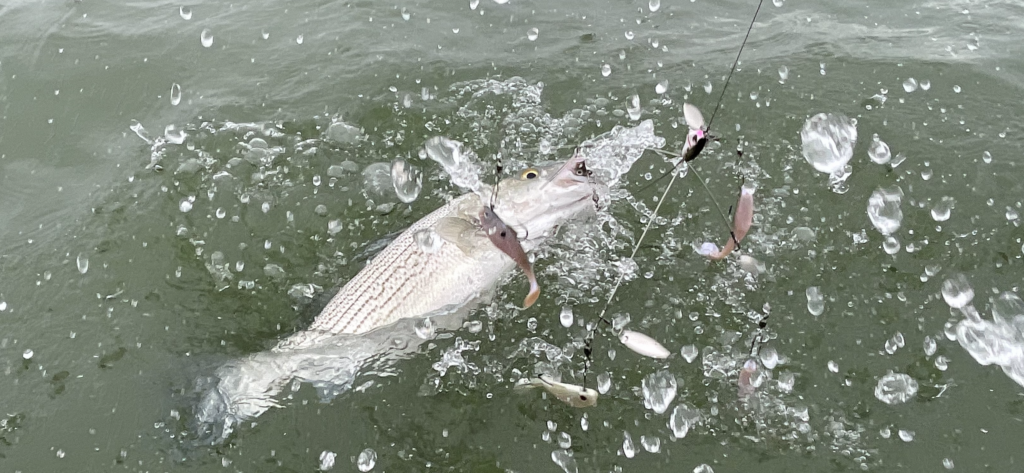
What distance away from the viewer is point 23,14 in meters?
6.70

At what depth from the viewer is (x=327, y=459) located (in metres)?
3.47

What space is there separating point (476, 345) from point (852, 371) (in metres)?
1.94

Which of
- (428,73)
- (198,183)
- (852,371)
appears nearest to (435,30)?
(428,73)

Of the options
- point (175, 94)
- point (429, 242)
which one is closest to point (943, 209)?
point (429, 242)

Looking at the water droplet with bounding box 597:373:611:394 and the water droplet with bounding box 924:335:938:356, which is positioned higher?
the water droplet with bounding box 924:335:938:356

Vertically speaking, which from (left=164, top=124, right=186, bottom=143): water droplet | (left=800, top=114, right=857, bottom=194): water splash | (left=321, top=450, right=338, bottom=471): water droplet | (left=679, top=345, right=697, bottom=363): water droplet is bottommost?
(left=321, top=450, right=338, bottom=471): water droplet

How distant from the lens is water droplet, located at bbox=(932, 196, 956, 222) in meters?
4.51

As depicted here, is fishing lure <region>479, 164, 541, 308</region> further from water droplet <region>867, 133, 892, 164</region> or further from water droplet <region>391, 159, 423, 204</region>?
water droplet <region>867, 133, 892, 164</region>

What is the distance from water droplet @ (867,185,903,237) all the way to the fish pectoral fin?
2.44 metres

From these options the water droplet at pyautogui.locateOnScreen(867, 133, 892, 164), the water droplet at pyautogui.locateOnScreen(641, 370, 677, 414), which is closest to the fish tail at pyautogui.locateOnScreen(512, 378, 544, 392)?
the water droplet at pyautogui.locateOnScreen(641, 370, 677, 414)

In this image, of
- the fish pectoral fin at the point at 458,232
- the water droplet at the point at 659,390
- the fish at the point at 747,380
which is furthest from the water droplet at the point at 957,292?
the fish pectoral fin at the point at 458,232

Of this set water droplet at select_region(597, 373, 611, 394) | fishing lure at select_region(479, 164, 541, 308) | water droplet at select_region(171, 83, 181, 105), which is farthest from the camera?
water droplet at select_region(171, 83, 181, 105)

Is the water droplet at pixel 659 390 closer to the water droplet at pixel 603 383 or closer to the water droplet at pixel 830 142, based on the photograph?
the water droplet at pixel 603 383

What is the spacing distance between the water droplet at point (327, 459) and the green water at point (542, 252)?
8 cm
